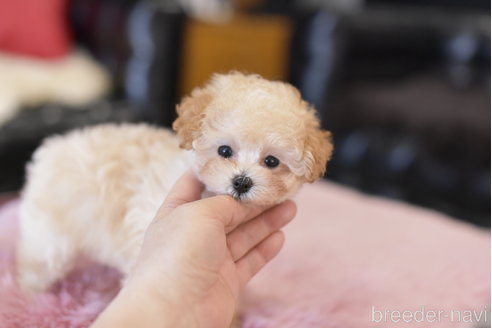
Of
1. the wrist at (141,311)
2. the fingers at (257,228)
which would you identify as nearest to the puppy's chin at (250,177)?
the fingers at (257,228)

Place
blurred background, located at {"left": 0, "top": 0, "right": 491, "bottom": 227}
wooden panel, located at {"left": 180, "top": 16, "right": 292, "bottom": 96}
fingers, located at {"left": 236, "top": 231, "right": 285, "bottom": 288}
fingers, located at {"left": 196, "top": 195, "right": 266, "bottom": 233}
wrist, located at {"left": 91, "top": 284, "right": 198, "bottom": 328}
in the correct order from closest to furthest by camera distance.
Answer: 1. wrist, located at {"left": 91, "top": 284, "right": 198, "bottom": 328}
2. fingers, located at {"left": 196, "top": 195, "right": 266, "bottom": 233}
3. fingers, located at {"left": 236, "top": 231, "right": 285, "bottom": 288}
4. blurred background, located at {"left": 0, "top": 0, "right": 491, "bottom": 227}
5. wooden panel, located at {"left": 180, "top": 16, "right": 292, "bottom": 96}

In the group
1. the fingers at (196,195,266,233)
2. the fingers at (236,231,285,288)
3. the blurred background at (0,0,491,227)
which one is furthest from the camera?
the blurred background at (0,0,491,227)

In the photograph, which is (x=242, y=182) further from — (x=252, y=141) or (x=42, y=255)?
(x=42, y=255)

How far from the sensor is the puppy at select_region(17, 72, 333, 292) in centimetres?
110

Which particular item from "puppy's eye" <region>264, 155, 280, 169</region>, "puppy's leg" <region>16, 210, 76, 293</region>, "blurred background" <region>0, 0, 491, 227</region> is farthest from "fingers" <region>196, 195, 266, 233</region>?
"blurred background" <region>0, 0, 491, 227</region>

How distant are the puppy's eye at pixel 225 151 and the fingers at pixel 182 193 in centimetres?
9

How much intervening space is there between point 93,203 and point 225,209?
38 centimetres

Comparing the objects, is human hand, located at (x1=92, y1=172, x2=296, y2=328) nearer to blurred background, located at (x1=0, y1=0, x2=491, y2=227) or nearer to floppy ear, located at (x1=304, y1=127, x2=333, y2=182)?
floppy ear, located at (x1=304, y1=127, x2=333, y2=182)

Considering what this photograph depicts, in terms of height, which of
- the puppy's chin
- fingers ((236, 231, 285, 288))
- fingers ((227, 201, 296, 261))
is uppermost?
the puppy's chin

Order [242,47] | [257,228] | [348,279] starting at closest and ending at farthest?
[257,228] < [348,279] < [242,47]

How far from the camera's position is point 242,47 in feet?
10.5

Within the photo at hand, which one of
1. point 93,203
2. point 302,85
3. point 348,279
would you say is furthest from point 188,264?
point 302,85

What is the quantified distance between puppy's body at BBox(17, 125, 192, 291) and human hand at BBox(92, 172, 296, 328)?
0.42ft

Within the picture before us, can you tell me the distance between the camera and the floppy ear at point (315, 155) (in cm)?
112
